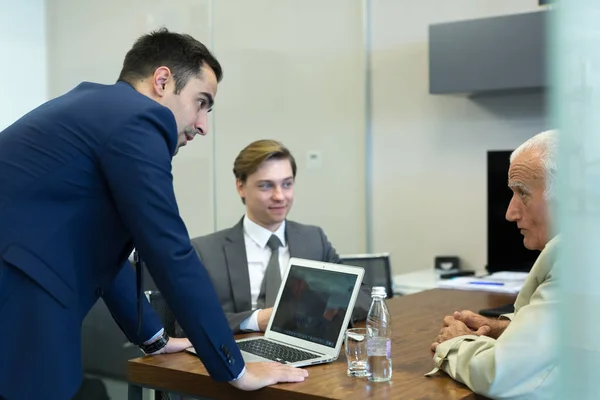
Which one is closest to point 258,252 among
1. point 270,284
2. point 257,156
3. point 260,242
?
point 260,242

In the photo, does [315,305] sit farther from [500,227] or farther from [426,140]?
[426,140]

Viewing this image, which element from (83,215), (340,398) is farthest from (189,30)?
(340,398)

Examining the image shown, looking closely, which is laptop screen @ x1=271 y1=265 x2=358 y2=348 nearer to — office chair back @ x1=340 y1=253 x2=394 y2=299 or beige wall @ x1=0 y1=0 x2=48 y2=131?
office chair back @ x1=340 y1=253 x2=394 y2=299

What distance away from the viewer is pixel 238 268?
106 inches

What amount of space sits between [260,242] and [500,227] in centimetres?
174

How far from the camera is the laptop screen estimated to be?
80.6 inches

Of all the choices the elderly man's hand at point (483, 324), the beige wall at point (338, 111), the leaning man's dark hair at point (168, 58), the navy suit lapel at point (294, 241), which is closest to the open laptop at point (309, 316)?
the elderly man's hand at point (483, 324)

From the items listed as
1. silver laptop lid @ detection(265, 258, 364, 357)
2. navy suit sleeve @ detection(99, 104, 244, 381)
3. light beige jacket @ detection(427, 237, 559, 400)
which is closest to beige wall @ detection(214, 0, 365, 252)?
silver laptop lid @ detection(265, 258, 364, 357)

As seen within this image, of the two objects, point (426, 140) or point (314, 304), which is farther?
point (426, 140)

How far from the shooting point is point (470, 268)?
472cm

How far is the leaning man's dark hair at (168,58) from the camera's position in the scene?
1864mm

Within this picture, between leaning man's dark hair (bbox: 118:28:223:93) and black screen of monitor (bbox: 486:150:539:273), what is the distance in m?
2.47

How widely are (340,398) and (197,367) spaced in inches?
18.1

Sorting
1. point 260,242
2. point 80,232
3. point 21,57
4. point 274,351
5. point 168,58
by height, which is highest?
point 21,57
